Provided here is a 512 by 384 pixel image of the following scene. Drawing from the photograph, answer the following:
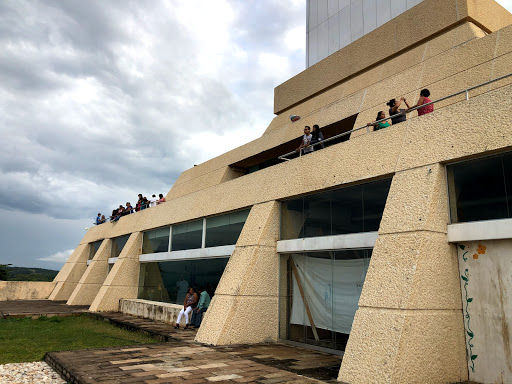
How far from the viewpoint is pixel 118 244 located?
890 inches

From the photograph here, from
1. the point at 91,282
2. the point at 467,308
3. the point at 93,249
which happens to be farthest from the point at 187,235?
the point at 93,249

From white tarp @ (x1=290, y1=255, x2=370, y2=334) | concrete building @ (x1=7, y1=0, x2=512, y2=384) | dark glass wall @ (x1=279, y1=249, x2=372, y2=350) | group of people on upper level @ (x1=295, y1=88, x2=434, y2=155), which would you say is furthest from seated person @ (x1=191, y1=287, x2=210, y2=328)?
group of people on upper level @ (x1=295, y1=88, x2=434, y2=155)

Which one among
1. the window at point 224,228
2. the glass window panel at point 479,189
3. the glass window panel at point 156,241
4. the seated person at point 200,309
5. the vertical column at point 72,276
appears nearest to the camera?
the glass window panel at point 479,189

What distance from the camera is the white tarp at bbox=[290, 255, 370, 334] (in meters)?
8.59

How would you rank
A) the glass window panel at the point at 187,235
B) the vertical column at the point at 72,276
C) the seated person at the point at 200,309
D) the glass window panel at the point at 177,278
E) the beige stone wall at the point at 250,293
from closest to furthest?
the beige stone wall at the point at 250,293
the seated person at the point at 200,309
the glass window panel at the point at 177,278
the glass window panel at the point at 187,235
the vertical column at the point at 72,276

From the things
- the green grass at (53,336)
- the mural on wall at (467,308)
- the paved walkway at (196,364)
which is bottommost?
the green grass at (53,336)

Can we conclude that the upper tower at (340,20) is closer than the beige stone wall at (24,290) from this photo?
Yes

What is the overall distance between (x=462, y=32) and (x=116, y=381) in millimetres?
11287

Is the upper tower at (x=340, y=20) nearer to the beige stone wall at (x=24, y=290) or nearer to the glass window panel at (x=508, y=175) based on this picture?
the glass window panel at (x=508, y=175)

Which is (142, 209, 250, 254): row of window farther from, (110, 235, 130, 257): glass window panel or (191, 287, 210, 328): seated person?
(110, 235, 130, 257): glass window panel

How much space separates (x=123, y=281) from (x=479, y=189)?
53.3ft

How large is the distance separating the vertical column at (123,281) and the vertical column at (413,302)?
566 inches

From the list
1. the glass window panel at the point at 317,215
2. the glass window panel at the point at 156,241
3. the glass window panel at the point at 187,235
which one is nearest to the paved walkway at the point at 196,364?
the glass window panel at the point at 317,215

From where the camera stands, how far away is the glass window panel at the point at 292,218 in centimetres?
1030
